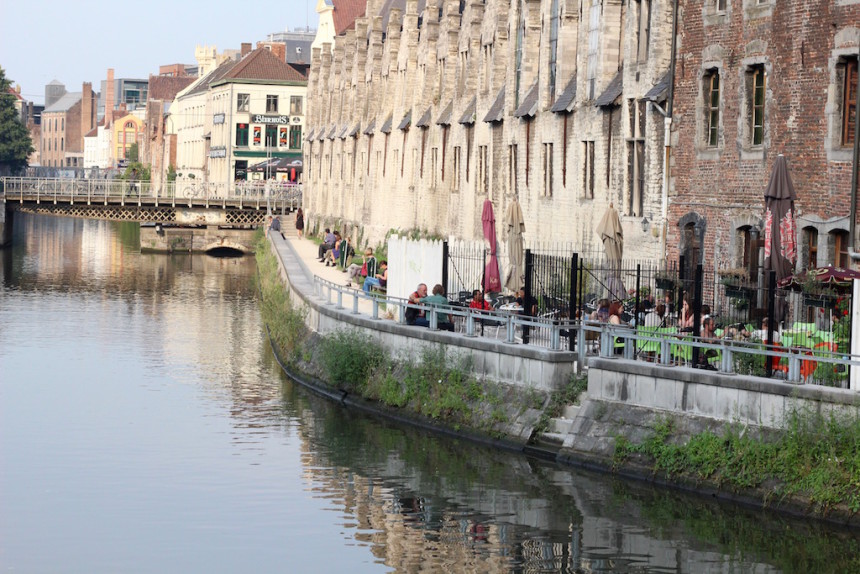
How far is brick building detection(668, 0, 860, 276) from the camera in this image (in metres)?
25.4

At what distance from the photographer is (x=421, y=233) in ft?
175

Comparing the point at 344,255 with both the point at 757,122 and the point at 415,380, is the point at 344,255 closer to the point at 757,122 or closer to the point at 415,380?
the point at 415,380

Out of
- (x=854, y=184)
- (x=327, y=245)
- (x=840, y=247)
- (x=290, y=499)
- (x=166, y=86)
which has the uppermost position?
(x=166, y=86)

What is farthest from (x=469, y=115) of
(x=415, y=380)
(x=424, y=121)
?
(x=415, y=380)

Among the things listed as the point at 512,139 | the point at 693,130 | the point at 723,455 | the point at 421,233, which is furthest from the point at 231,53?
the point at 723,455

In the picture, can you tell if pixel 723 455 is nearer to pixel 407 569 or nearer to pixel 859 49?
pixel 407 569

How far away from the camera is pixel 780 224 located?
24797mm

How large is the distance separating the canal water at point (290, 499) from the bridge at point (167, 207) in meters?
45.5

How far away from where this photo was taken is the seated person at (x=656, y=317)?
2472 cm

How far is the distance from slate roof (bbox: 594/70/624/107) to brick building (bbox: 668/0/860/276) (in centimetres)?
324

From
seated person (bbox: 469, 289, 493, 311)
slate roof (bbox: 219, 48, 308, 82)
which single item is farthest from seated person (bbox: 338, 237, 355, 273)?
slate roof (bbox: 219, 48, 308, 82)

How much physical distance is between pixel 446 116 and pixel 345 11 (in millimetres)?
43440

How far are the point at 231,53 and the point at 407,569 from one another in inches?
4728

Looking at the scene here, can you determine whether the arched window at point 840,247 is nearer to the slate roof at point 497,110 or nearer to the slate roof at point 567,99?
the slate roof at point 567,99
